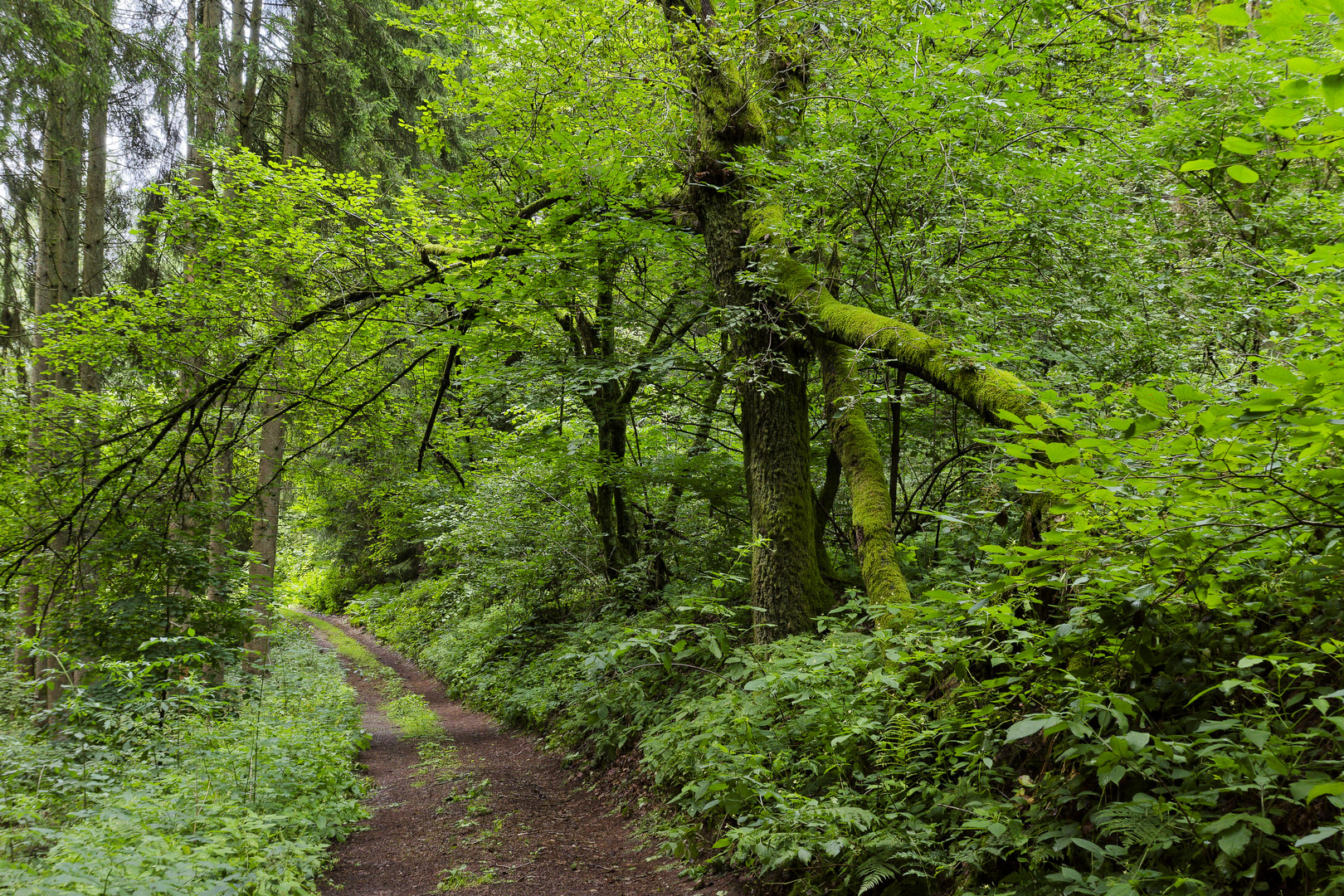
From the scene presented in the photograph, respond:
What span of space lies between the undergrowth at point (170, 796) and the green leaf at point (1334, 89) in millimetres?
4722

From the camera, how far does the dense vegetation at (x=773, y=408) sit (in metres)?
2.40

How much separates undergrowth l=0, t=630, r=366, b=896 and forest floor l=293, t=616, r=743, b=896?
A: 386 millimetres

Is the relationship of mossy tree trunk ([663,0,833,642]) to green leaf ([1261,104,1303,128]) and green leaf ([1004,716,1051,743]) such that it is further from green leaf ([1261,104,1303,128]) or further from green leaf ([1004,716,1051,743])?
green leaf ([1261,104,1303,128])

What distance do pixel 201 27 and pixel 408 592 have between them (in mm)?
14698

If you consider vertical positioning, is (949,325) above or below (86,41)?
below

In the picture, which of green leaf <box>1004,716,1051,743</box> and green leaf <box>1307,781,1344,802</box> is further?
green leaf <box>1004,716,1051,743</box>

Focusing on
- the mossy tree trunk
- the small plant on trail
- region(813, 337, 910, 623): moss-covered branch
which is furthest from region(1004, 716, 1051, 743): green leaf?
the small plant on trail

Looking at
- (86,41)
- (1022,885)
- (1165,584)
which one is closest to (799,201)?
(1165,584)

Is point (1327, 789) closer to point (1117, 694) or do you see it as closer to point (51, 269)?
point (1117, 694)

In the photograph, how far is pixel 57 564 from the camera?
8.40 m

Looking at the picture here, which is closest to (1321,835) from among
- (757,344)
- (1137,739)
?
(1137,739)

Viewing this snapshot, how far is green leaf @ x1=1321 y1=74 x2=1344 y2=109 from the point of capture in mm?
1253

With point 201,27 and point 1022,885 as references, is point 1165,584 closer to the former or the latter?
point 1022,885

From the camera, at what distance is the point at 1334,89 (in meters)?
1.27
